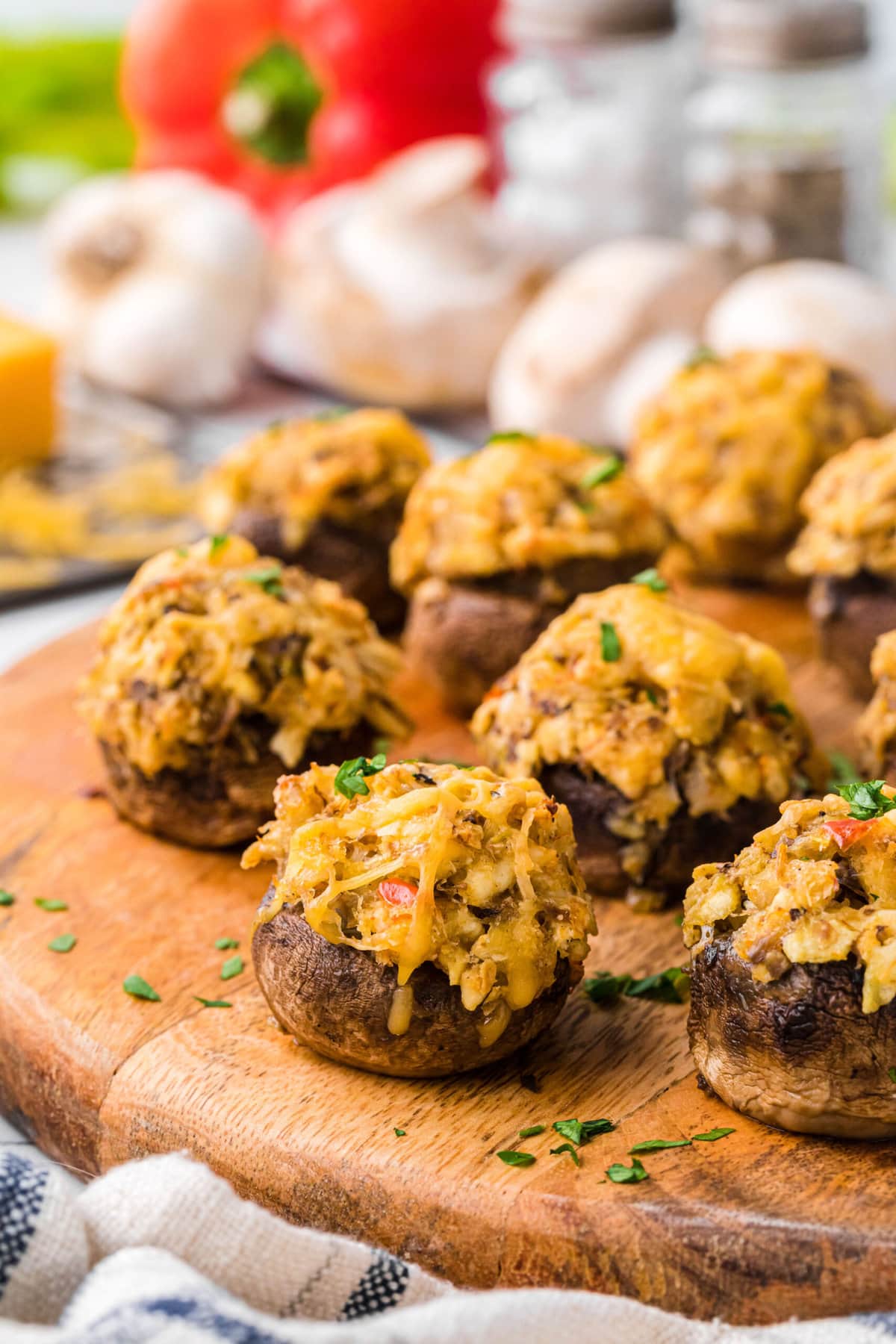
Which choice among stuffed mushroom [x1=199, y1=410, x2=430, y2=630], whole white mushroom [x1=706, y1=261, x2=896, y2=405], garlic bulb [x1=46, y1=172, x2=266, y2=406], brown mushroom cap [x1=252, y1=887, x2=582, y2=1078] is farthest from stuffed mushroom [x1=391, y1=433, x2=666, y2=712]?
garlic bulb [x1=46, y1=172, x2=266, y2=406]

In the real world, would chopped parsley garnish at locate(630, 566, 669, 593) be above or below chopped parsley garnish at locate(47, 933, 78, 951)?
above

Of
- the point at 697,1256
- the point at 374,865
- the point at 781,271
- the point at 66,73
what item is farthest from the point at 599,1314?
the point at 66,73

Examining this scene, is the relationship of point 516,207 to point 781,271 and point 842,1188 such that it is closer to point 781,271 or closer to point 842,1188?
point 781,271

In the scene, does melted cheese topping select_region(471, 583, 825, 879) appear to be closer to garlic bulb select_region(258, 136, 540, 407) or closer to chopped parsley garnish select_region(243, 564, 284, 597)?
chopped parsley garnish select_region(243, 564, 284, 597)

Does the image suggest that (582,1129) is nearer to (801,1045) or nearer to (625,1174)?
(625,1174)

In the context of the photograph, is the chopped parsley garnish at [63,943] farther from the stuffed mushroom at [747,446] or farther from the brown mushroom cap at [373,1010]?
A: the stuffed mushroom at [747,446]

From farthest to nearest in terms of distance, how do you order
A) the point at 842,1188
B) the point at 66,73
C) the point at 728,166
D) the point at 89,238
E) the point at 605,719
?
1. the point at 66,73
2. the point at 89,238
3. the point at 728,166
4. the point at 605,719
5. the point at 842,1188
